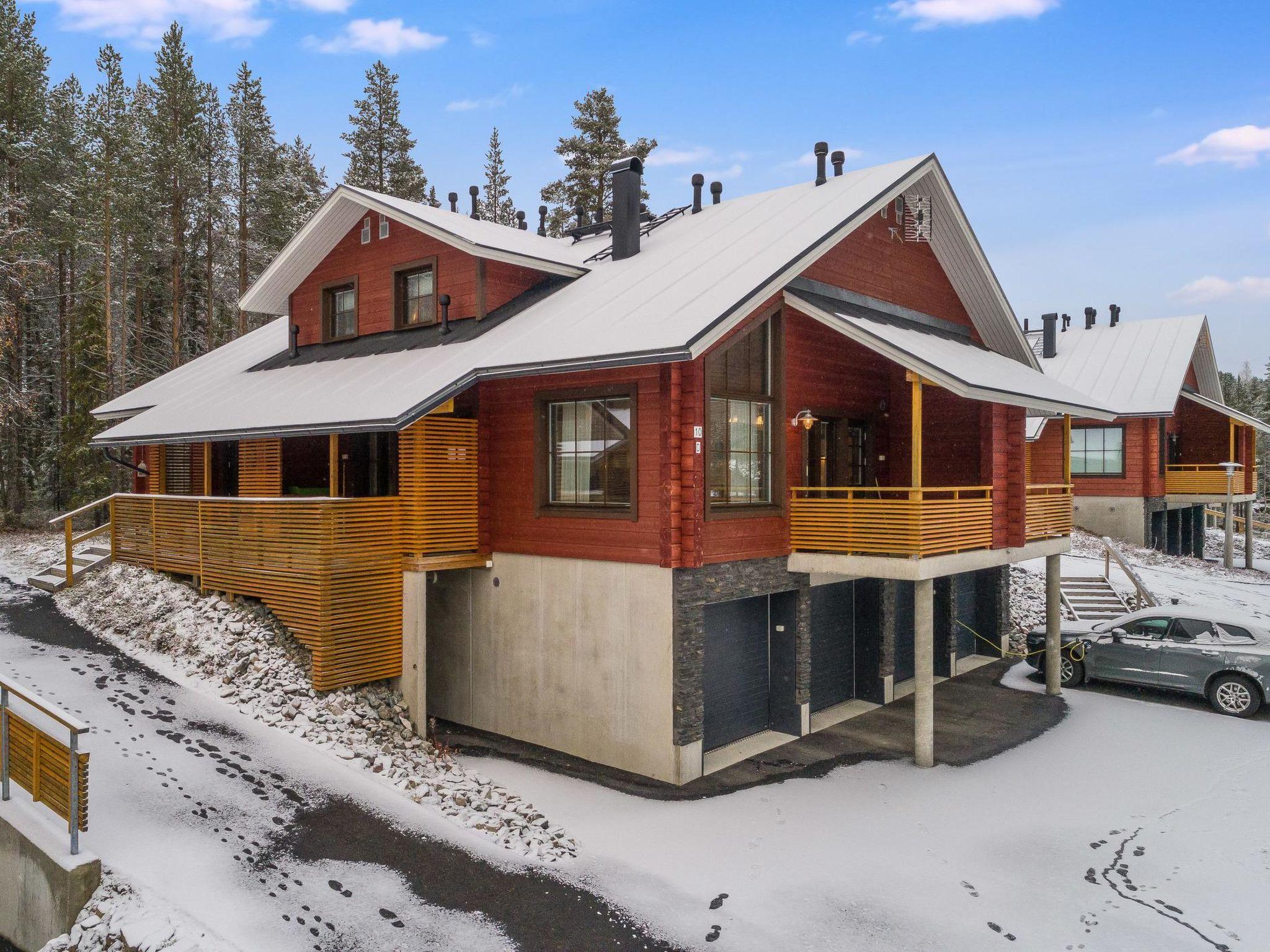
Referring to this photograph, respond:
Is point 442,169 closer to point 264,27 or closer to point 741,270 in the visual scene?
point 264,27

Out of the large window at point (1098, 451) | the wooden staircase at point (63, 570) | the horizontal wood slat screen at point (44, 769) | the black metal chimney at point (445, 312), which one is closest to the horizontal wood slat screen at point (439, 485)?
the black metal chimney at point (445, 312)

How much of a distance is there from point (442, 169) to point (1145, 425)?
32.1m

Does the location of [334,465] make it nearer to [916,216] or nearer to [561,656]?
[561,656]

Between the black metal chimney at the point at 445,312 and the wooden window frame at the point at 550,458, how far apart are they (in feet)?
10.4

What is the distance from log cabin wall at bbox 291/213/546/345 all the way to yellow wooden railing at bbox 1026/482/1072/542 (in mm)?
9756

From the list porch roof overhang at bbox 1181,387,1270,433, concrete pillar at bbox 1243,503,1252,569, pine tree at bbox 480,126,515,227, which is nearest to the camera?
porch roof overhang at bbox 1181,387,1270,433

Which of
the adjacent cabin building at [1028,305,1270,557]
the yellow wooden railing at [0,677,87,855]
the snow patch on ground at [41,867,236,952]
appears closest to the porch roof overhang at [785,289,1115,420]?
the snow patch on ground at [41,867,236,952]

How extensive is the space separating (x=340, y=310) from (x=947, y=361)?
469 inches

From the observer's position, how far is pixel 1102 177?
38781mm

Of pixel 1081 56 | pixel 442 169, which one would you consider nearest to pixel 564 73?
pixel 442 169

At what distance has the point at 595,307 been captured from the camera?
12734 mm

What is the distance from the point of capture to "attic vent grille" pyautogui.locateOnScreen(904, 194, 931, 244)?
14664 millimetres

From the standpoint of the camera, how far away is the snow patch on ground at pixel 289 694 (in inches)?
380

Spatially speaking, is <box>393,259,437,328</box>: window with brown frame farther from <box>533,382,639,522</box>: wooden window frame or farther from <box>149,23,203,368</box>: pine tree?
<box>149,23,203,368</box>: pine tree
